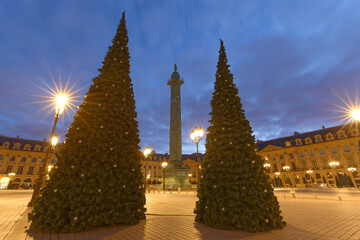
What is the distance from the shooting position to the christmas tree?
5.50 m

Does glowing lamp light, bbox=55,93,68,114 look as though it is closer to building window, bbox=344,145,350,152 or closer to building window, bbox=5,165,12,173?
building window, bbox=5,165,12,173

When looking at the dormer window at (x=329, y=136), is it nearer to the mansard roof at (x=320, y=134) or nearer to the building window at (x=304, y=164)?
the mansard roof at (x=320, y=134)

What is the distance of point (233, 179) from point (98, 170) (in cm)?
498

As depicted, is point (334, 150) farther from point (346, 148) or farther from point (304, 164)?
point (304, 164)

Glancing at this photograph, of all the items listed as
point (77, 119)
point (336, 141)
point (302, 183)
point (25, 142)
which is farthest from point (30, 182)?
point (336, 141)

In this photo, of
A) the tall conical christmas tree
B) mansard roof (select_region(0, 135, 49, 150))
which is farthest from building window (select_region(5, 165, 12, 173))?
the tall conical christmas tree

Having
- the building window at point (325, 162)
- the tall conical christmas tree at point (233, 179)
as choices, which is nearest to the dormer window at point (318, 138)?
the building window at point (325, 162)

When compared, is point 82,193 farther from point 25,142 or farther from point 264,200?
point 25,142

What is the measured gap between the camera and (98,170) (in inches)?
240

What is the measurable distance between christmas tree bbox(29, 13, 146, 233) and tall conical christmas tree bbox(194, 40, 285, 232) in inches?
115

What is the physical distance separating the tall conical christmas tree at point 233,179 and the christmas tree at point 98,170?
2.92m

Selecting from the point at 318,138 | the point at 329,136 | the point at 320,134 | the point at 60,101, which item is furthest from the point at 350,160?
the point at 60,101

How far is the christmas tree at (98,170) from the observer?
5504 millimetres

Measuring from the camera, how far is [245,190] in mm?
5926
